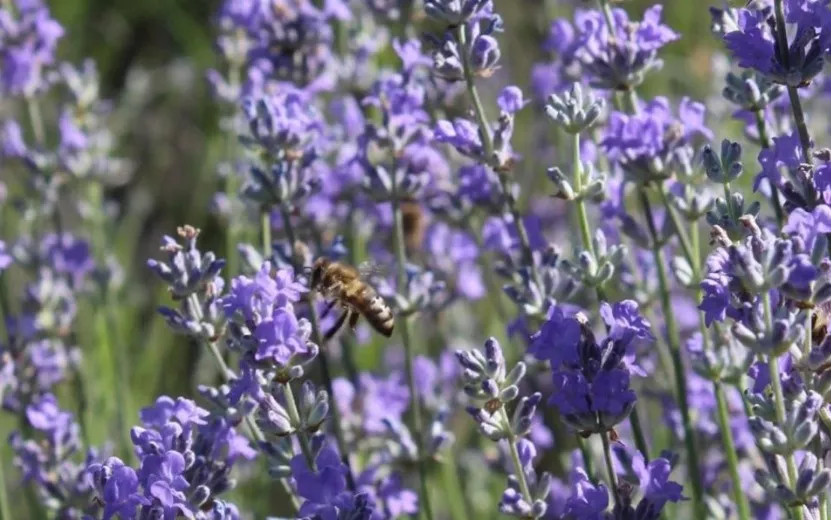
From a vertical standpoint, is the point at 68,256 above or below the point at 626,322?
above

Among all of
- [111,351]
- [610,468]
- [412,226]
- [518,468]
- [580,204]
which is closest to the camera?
[610,468]

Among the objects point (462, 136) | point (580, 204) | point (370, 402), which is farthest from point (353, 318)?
point (580, 204)

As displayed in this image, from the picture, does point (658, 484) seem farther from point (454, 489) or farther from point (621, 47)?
point (454, 489)

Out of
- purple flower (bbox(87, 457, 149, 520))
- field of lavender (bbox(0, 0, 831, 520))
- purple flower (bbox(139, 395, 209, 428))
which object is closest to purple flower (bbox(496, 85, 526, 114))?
field of lavender (bbox(0, 0, 831, 520))

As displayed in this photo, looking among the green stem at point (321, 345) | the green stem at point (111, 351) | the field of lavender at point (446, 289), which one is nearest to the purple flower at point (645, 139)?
the field of lavender at point (446, 289)

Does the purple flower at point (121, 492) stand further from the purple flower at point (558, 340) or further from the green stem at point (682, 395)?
the green stem at point (682, 395)

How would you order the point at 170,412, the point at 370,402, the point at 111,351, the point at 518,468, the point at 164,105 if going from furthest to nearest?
the point at 164,105
the point at 111,351
the point at 370,402
the point at 170,412
the point at 518,468

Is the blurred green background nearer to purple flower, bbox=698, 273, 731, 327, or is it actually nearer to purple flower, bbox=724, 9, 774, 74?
purple flower, bbox=724, 9, 774, 74
